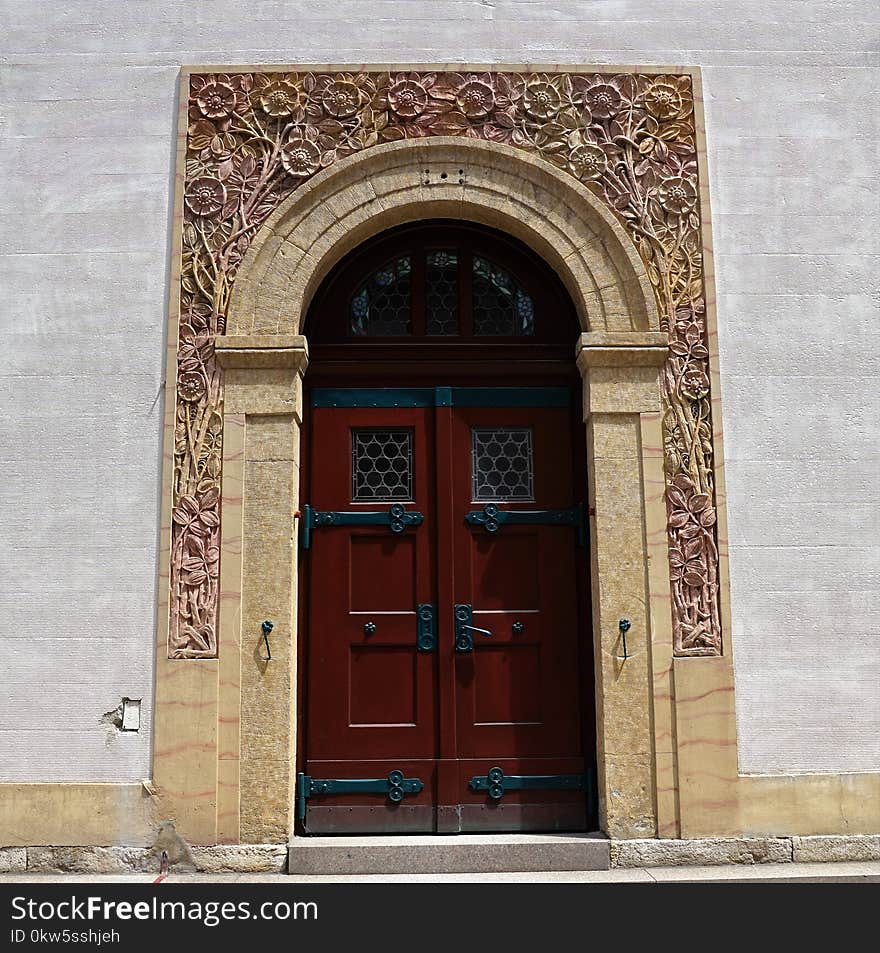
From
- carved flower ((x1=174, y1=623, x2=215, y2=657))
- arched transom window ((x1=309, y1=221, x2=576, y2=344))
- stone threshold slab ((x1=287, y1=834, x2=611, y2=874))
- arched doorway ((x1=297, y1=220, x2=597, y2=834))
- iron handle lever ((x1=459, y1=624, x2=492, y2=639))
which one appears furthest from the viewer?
arched transom window ((x1=309, y1=221, x2=576, y2=344))

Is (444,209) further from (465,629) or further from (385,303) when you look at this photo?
(465,629)

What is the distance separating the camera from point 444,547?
6352mm

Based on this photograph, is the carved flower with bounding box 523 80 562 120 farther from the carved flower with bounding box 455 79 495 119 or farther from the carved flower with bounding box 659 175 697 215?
Result: the carved flower with bounding box 659 175 697 215

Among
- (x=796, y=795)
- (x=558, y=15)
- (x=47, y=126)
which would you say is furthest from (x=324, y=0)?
(x=796, y=795)

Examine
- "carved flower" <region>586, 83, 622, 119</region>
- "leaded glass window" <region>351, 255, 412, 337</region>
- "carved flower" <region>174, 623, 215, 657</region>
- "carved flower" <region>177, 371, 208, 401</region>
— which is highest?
"carved flower" <region>586, 83, 622, 119</region>

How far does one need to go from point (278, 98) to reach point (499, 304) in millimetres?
1887

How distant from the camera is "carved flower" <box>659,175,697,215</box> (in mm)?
6430

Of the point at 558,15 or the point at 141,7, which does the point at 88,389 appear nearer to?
the point at 141,7

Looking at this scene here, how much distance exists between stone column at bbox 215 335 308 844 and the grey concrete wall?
47 cm

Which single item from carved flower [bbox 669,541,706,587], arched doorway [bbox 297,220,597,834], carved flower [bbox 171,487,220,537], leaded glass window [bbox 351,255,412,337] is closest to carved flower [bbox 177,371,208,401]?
carved flower [bbox 171,487,220,537]

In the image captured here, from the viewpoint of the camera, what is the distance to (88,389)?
6215 millimetres

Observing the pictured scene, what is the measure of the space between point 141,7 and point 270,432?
2.91 meters

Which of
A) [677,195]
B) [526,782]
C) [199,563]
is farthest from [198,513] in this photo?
[677,195]

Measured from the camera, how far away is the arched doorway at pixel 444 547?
617 centimetres
